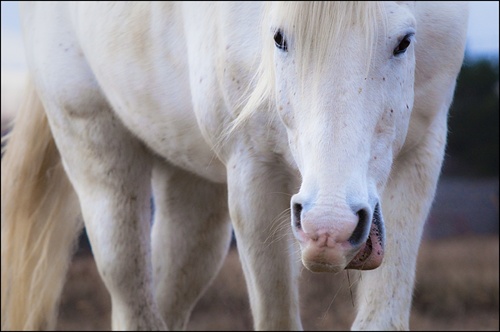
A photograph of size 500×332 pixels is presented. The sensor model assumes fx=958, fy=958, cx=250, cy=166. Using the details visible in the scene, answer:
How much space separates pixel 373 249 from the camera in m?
2.27

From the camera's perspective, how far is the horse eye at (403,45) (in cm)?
232

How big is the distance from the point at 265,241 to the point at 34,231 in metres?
1.75

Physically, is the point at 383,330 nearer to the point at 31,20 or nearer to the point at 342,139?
the point at 342,139

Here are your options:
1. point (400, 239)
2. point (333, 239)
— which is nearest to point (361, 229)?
point (333, 239)

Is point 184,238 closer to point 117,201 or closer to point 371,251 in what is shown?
point 117,201

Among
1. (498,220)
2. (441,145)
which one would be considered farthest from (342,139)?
(498,220)

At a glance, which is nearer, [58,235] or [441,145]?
[441,145]

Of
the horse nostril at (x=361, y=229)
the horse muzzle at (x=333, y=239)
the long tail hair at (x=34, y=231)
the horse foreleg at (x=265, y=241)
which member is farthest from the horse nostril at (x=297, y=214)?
the long tail hair at (x=34, y=231)

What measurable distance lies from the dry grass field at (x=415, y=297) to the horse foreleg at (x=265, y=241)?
7.07 feet

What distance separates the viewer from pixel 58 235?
4.36m

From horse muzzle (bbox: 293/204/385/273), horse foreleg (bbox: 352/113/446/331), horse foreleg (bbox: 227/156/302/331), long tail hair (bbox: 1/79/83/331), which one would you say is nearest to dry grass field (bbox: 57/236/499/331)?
long tail hair (bbox: 1/79/83/331)

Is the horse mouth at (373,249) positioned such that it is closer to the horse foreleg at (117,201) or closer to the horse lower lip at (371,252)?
the horse lower lip at (371,252)

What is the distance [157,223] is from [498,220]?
309cm

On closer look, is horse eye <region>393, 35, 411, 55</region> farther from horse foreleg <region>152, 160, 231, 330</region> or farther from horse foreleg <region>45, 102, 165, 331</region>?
horse foreleg <region>152, 160, 231, 330</region>
